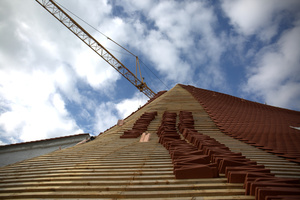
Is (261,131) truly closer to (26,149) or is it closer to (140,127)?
(140,127)

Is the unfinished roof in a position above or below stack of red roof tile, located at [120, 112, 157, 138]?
below

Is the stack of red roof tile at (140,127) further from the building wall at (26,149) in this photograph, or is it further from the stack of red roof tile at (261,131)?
the building wall at (26,149)

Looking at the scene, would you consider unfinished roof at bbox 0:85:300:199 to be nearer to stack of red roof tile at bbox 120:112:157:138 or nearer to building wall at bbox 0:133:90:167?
stack of red roof tile at bbox 120:112:157:138

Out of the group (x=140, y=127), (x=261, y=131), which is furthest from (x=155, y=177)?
(x=261, y=131)

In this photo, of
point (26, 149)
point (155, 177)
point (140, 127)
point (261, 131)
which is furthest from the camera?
point (26, 149)

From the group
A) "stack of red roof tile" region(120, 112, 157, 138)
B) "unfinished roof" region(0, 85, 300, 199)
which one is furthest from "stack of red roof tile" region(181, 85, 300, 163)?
"stack of red roof tile" region(120, 112, 157, 138)

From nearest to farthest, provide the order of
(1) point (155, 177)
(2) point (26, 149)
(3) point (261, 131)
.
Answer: (1) point (155, 177) → (3) point (261, 131) → (2) point (26, 149)

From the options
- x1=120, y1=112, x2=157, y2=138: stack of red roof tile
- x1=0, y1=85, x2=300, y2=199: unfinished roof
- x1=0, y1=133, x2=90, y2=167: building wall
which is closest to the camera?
x1=0, y1=85, x2=300, y2=199: unfinished roof

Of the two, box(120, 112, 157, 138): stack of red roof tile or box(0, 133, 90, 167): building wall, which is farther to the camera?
box(0, 133, 90, 167): building wall

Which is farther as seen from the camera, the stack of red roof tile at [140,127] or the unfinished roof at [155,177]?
the stack of red roof tile at [140,127]

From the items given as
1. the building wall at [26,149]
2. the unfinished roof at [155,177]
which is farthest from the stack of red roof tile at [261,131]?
the building wall at [26,149]

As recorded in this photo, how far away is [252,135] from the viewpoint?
22.2 ft

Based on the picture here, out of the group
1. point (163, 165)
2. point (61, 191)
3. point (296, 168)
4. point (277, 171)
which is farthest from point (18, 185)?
point (296, 168)

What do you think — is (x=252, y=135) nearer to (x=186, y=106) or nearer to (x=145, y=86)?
(x=186, y=106)
